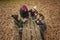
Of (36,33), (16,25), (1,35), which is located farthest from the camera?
Answer: (1,35)

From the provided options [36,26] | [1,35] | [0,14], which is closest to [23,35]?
[36,26]

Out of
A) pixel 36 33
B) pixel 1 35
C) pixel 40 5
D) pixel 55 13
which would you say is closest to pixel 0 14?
pixel 1 35

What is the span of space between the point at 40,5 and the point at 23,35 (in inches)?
67.5

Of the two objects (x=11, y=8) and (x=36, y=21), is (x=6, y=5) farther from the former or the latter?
(x=36, y=21)

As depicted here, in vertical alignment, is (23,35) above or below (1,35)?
above

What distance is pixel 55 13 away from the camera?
3154 mm

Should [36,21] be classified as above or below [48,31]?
above

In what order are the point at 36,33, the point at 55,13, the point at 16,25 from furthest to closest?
1. the point at 55,13
2. the point at 16,25
3. the point at 36,33

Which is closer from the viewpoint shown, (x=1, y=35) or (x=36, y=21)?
(x=36, y=21)

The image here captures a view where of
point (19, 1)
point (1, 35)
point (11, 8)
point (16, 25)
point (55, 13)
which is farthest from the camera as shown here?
point (19, 1)

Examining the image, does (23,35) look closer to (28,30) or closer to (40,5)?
(28,30)

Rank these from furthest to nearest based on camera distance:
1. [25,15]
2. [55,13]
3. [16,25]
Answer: [55,13] → [25,15] → [16,25]

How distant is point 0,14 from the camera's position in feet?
10.5

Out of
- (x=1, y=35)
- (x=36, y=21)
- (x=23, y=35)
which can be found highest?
(x=36, y=21)
